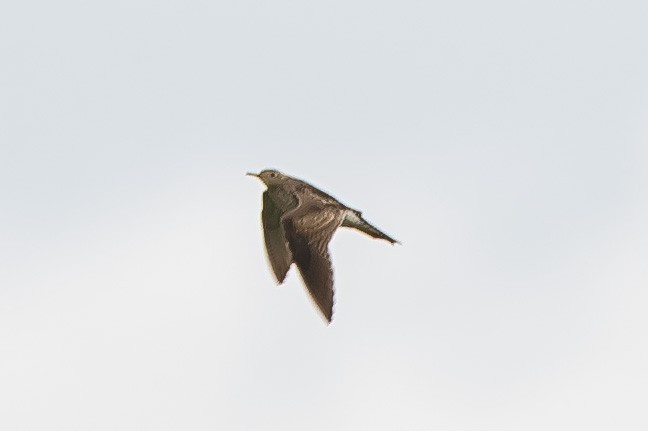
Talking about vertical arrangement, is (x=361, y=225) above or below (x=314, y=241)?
above

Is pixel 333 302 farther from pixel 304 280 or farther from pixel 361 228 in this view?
pixel 361 228

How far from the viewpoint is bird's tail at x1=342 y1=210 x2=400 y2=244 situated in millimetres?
24062

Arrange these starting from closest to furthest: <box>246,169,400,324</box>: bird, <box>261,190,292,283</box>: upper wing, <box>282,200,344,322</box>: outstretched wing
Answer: <box>282,200,344,322</box>: outstretched wing
<box>246,169,400,324</box>: bird
<box>261,190,292,283</box>: upper wing

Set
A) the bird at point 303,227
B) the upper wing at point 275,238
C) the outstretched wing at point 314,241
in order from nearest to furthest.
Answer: the outstretched wing at point 314,241
the bird at point 303,227
the upper wing at point 275,238

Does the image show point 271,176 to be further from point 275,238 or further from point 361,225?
point 361,225

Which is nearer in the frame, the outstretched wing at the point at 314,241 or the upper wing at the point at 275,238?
the outstretched wing at the point at 314,241

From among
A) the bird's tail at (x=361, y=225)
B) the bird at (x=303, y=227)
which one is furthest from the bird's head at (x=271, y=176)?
the bird's tail at (x=361, y=225)

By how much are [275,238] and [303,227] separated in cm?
75

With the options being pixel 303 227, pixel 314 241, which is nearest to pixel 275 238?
pixel 303 227

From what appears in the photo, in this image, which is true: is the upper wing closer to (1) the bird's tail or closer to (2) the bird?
(2) the bird

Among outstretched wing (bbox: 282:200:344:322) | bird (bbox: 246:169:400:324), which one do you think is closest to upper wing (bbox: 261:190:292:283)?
bird (bbox: 246:169:400:324)

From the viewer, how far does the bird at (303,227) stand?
23.2 m

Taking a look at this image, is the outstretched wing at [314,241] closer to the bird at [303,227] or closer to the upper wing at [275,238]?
the bird at [303,227]

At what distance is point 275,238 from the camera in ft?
80.1
